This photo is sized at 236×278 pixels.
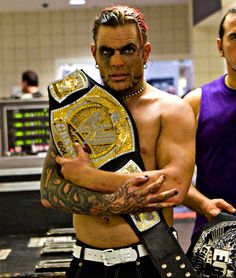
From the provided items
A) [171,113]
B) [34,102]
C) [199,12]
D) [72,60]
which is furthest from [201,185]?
[72,60]

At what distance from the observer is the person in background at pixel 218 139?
232 centimetres

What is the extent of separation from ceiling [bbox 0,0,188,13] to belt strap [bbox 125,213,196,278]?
27.7 feet

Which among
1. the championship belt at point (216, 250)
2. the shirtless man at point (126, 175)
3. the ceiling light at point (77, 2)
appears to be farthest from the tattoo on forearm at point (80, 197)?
the ceiling light at point (77, 2)

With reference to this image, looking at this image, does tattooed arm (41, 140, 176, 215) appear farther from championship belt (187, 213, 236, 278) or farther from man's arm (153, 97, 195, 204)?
championship belt (187, 213, 236, 278)

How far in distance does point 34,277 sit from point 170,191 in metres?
1.18

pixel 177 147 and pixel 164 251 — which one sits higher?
pixel 177 147

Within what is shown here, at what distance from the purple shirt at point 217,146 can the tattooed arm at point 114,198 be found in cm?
48

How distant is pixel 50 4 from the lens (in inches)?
420

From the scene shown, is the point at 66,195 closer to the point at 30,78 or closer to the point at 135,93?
the point at 135,93

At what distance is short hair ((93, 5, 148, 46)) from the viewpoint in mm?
2004

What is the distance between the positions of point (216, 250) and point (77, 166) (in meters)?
0.53

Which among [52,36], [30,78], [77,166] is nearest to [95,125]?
[77,166]

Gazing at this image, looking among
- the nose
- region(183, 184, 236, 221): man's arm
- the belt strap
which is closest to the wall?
region(183, 184, 236, 221): man's arm

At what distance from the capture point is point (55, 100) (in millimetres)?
1982
